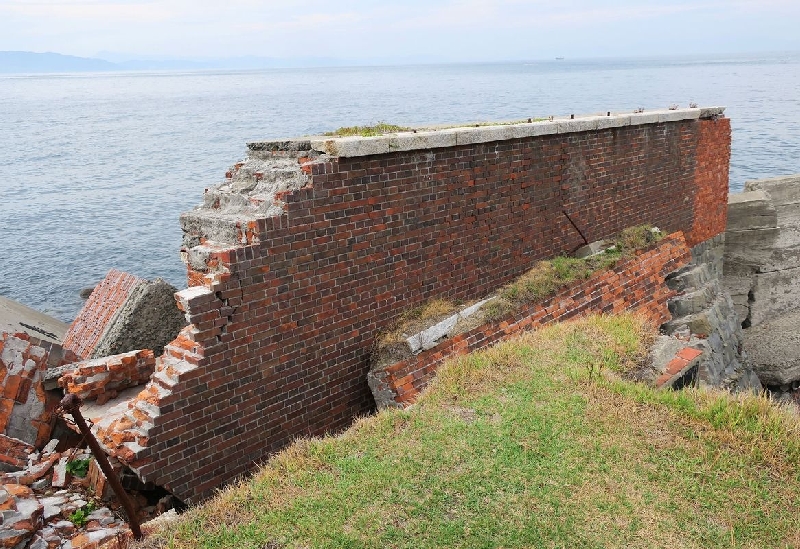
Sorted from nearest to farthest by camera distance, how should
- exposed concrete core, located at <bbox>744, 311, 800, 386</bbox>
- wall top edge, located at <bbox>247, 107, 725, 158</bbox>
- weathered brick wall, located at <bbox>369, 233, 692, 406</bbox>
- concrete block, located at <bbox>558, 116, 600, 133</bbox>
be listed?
wall top edge, located at <bbox>247, 107, 725, 158</bbox>, weathered brick wall, located at <bbox>369, 233, 692, 406</bbox>, concrete block, located at <bbox>558, 116, 600, 133</bbox>, exposed concrete core, located at <bbox>744, 311, 800, 386</bbox>

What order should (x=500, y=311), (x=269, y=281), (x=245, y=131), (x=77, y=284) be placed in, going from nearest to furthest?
(x=269, y=281), (x=500, y=311), (x=77, y=284), (x=245, y=131)

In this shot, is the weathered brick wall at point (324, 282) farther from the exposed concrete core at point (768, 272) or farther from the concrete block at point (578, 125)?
the exposed concrete core at point (768, 272)

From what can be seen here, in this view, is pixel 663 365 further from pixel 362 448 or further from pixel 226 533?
pixel 226 533

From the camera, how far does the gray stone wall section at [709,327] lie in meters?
8.26

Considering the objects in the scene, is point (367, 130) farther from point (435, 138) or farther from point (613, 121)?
point (613, 121)

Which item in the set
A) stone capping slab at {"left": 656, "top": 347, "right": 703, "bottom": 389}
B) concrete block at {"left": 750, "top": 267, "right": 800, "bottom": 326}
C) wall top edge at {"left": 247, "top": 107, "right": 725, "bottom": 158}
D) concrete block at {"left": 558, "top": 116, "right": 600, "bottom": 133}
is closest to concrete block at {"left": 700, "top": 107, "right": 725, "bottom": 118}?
wall top edge at {"left": 247, "top": 107, "right": 725, "bottom": 158}

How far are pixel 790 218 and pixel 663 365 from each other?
7974 mm

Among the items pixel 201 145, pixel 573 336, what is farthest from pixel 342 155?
pixel 201 145

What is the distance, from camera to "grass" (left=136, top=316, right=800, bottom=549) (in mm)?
4148

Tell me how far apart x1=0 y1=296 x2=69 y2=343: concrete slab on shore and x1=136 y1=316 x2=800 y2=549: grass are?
4.77 m

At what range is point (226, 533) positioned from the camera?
13.8 ft

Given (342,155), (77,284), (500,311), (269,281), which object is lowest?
(77,284)

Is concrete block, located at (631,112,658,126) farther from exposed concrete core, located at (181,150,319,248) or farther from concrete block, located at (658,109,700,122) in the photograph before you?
exposed concrete core, located at (181,150,319,248)

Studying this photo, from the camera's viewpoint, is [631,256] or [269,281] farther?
[631,256]
